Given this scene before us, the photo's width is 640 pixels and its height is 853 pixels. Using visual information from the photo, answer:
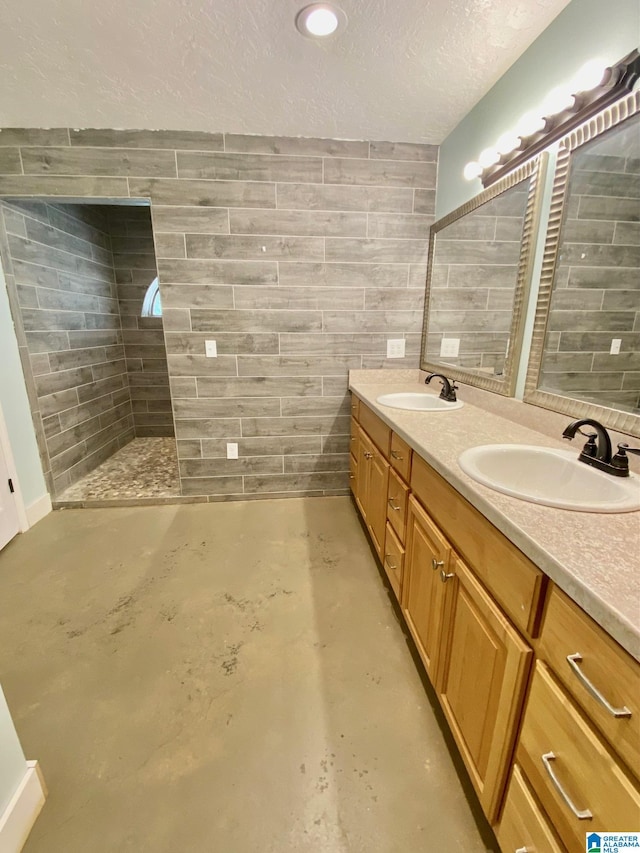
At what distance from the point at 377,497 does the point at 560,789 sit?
1.28m

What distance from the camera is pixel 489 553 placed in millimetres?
855

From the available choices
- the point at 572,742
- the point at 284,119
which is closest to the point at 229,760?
the point at 572,742

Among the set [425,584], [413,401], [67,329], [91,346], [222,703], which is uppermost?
[67,329]

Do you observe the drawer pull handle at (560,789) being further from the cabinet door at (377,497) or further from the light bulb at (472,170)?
the light bulb at (472,170)

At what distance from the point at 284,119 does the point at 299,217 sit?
1.57 ft

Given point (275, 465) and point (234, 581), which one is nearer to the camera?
point (234, 581)

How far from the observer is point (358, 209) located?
2287mm

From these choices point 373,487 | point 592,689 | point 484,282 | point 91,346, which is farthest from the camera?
point 91,346

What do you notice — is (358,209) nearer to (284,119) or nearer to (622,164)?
(284,119)

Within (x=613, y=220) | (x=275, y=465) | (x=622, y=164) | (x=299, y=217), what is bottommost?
(x=275, y=465)

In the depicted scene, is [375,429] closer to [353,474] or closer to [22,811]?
[353,474]

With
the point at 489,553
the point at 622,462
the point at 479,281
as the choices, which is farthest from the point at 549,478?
the point at 479,281

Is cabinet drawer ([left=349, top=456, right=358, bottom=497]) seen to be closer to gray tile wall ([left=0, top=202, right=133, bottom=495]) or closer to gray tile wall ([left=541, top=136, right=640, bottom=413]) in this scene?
gray tile wall ([left=541, top=136, right=640, bottom=413])

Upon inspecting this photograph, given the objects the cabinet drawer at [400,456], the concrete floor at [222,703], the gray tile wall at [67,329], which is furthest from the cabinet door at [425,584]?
the gray tile wall at [67,329]
